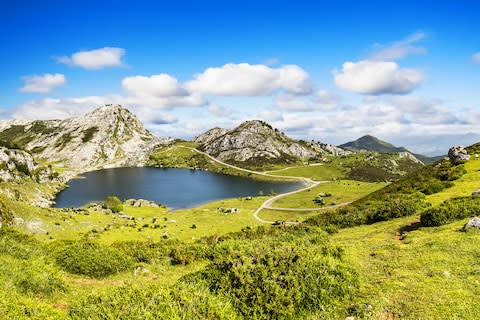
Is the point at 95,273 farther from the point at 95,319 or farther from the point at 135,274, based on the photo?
the point at 95,319

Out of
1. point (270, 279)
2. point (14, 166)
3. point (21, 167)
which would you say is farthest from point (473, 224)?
point (21, 167)

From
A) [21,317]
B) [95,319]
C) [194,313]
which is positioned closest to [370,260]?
[194,313]

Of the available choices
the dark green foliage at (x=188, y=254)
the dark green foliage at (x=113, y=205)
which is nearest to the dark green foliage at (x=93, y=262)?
the dark green foliage at (x=188, y=254)

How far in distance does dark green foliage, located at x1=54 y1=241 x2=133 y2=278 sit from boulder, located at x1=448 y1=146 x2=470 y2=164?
72097 millimetres

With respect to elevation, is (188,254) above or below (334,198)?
above

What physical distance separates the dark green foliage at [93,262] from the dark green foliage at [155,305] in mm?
14489

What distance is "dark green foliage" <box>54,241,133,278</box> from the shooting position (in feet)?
89.2

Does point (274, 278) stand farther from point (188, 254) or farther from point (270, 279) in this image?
point (188, 254)

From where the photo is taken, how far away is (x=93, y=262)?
27.5 meters

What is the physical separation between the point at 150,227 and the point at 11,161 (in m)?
150

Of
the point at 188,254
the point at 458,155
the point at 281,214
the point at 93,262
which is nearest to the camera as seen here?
the point at 93,262

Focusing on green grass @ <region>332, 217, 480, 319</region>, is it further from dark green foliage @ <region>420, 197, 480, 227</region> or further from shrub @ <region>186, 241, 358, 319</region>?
dark green foliage @ <region>420, 197, 480, 227</region>

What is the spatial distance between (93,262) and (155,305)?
699 inches

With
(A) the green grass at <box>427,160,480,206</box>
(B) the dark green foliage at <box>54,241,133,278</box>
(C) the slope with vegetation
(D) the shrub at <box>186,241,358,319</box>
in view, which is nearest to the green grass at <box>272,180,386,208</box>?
(A) the green grass at <box>427,160,480,206</box>
